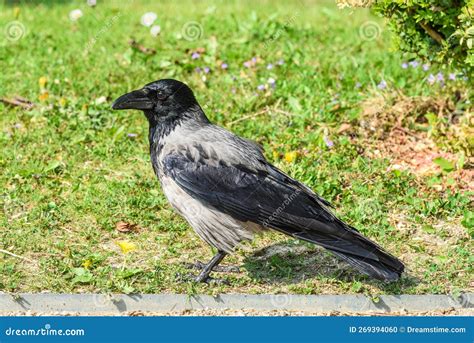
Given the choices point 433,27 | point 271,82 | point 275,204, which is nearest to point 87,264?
point 275,204

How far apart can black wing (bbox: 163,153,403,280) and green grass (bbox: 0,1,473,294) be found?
0.97 ft

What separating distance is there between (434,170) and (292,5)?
5202 millimetres

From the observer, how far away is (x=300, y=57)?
9.14 metres

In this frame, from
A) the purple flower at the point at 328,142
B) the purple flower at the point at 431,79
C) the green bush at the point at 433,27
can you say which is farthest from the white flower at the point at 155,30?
the green bush at the point at 433,27

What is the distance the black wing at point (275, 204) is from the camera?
552cm

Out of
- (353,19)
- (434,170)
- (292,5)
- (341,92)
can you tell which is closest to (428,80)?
(341,92)

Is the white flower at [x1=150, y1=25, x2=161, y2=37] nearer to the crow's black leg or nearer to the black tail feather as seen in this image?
the crow's black leg

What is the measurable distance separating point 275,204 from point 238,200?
0.24 meters

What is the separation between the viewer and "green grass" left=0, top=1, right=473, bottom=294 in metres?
5.95

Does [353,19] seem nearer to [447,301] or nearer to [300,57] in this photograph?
[300,57]

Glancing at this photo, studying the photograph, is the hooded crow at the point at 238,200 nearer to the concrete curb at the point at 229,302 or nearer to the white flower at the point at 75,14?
the concrete curb at the point at 229,302

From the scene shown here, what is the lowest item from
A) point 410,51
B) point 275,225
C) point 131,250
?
point 131,250

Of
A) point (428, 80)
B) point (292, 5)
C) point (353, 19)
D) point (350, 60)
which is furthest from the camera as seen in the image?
point (292, 5)

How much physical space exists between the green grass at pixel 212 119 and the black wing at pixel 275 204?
0.30 m
